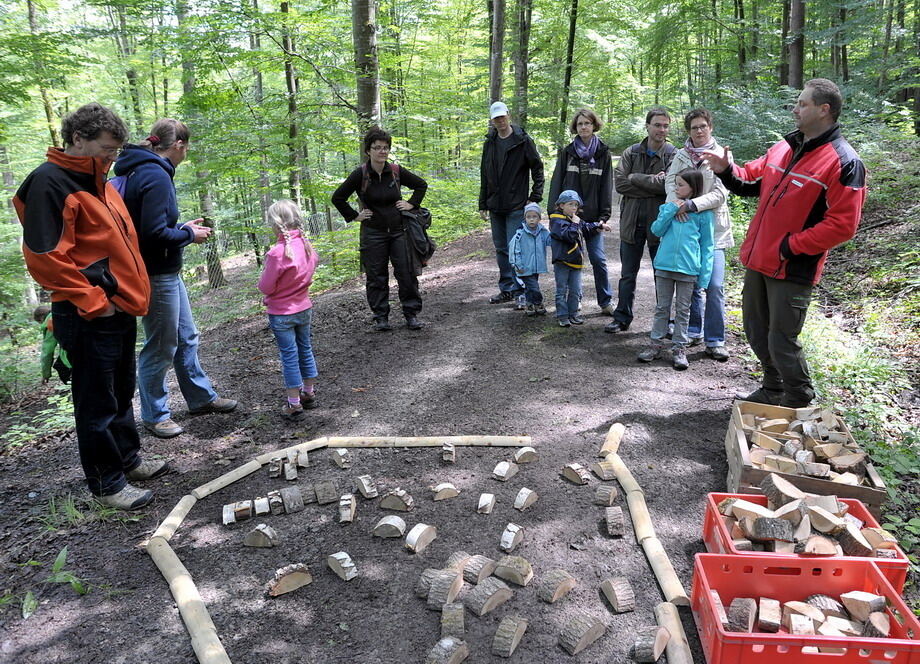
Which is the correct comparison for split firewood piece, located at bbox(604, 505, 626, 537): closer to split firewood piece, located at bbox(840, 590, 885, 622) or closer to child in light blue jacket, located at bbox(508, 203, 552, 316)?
split firewood piece, located at bbox(840, 590, 885, 622)

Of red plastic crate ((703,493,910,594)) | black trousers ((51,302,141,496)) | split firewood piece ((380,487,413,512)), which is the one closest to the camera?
red plastic crate ((703,493,910,594))

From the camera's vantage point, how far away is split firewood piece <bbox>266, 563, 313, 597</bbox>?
8.75ft

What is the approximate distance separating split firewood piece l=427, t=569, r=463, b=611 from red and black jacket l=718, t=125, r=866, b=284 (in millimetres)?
2873

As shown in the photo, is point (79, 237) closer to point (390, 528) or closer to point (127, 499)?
point (127, 499)

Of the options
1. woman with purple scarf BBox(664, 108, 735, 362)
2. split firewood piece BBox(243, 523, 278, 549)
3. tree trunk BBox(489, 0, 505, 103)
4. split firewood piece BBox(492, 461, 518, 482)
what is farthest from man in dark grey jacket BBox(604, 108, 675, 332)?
tree trunk BBox(489, 0, 505, 103)

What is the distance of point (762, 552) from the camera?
2.45 metres

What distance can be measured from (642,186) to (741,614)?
4.23m

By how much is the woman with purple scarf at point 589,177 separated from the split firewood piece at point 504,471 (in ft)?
10.6

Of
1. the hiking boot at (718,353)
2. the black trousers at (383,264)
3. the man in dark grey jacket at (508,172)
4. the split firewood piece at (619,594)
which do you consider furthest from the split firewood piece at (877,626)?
the man in dark grey jacket at (508,172)

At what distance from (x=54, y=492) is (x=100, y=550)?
37.4 inches

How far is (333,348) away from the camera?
6223 millimetres

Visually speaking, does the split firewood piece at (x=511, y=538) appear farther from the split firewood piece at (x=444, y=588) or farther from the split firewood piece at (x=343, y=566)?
the split firewood piece at (x=343, y=566)

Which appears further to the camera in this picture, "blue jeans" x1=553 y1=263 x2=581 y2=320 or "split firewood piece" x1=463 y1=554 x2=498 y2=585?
"blue jeans" x1=553 y1=263 x2=581 y2=320

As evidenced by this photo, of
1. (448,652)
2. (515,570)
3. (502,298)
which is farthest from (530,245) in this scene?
(448,652)
